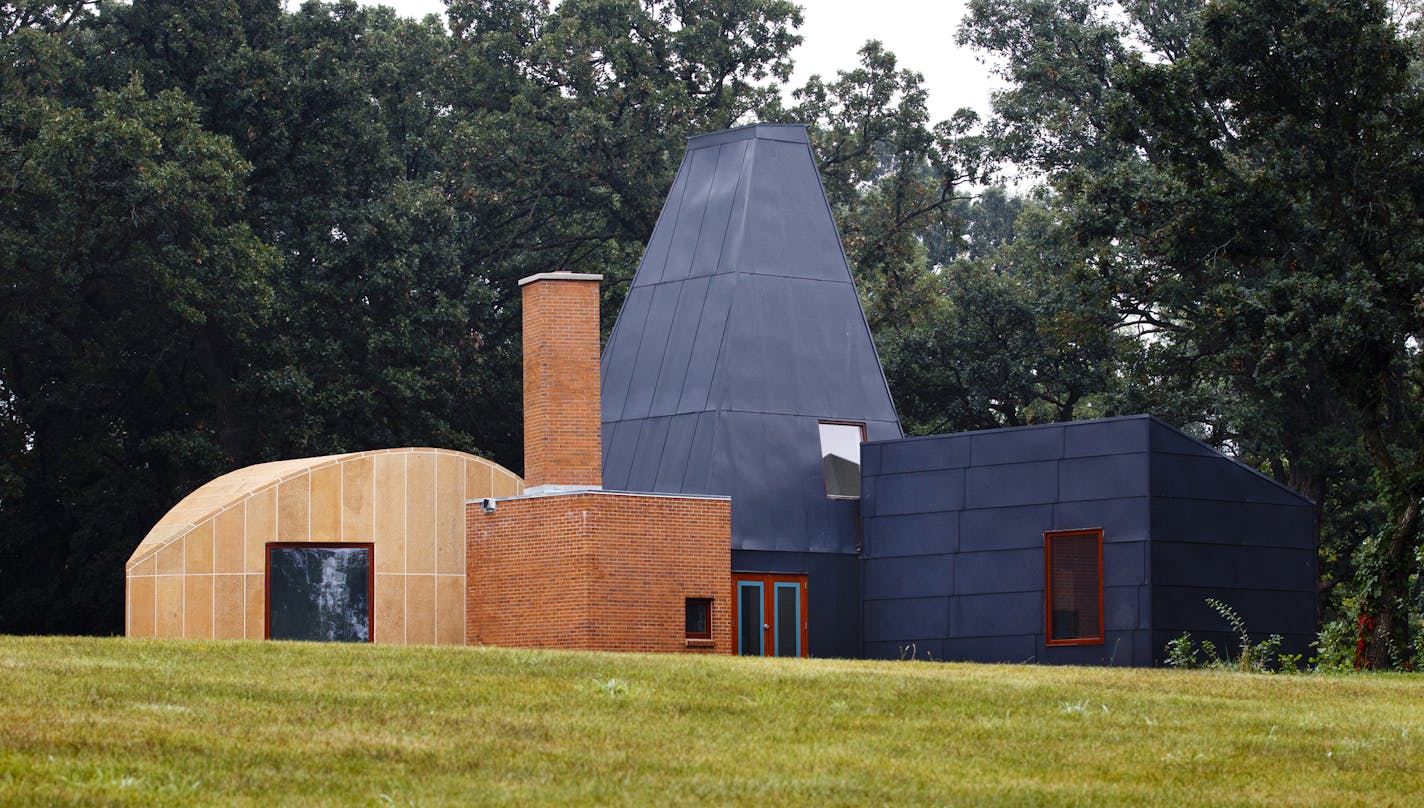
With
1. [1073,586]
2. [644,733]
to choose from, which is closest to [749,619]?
[1073,586]

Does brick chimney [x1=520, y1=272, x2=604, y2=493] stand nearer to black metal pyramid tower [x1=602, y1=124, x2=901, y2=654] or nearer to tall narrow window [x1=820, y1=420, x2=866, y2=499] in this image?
black metal pyramid tower [x1=602, y1=124, x2=901, y2=654]

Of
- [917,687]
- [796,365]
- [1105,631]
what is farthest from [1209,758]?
[796,365]

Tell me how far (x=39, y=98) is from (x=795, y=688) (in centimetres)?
2854

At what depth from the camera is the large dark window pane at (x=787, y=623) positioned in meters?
33.3

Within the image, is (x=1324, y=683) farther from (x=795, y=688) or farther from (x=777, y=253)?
(x=777, y=253)

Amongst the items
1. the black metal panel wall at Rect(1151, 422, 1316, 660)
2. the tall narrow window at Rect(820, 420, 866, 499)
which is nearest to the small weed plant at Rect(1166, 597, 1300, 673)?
the black metal panel wall at Rect(1151, 422, 1316, 660)

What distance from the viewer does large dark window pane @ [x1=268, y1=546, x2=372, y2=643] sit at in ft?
108

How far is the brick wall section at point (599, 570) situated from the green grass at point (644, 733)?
30.5 ft

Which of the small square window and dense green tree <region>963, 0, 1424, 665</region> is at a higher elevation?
dense green tree <region>963, 0, 1424, 665</region>

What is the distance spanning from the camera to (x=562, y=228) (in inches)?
1986

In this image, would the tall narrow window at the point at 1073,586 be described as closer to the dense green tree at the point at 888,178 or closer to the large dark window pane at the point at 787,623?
the large dark window pane at the point at 787,623

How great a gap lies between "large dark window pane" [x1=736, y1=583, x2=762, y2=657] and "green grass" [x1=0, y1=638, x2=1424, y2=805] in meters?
12.0

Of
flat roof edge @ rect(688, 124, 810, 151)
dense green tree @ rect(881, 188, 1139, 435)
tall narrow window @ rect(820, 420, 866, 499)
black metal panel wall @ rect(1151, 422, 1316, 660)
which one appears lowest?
black metal panel wall @ rect(1151, 422, 1316, 660)

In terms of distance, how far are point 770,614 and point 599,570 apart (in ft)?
Answer: 14.2
